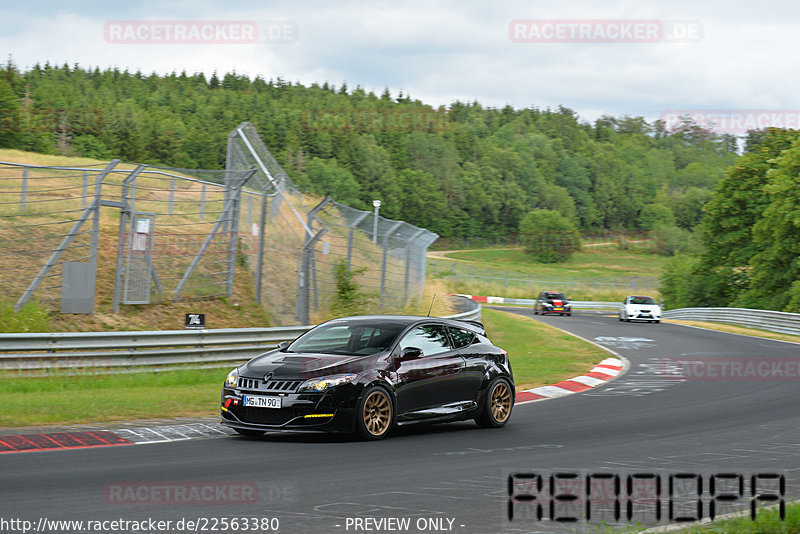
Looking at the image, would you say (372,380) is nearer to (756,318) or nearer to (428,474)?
(428,474)

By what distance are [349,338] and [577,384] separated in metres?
7.45

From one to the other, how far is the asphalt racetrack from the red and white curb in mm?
1462

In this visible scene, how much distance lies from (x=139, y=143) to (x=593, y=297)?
7098 cm

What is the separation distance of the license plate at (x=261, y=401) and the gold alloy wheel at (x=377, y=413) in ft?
3.13

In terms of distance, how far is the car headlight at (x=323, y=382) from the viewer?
945 centimetres

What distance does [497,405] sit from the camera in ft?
37.6

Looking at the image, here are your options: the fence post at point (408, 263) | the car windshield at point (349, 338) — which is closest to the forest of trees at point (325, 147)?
the fence post at point (408, 263)

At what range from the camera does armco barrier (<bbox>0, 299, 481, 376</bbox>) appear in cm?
1382

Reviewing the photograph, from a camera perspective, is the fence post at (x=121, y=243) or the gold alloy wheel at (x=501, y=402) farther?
the fence post at (x=121, y=243)

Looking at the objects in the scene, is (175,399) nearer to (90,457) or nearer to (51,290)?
(90,457)

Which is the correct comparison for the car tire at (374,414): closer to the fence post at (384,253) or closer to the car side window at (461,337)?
the car side window at (461,337)

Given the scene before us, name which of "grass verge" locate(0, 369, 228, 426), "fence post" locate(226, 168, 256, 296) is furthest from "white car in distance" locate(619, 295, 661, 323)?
"grass verge" locate(0, 369, 228, 426)

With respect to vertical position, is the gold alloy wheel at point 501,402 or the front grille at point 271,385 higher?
the front grille at point 271,385

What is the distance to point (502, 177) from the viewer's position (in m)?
188
